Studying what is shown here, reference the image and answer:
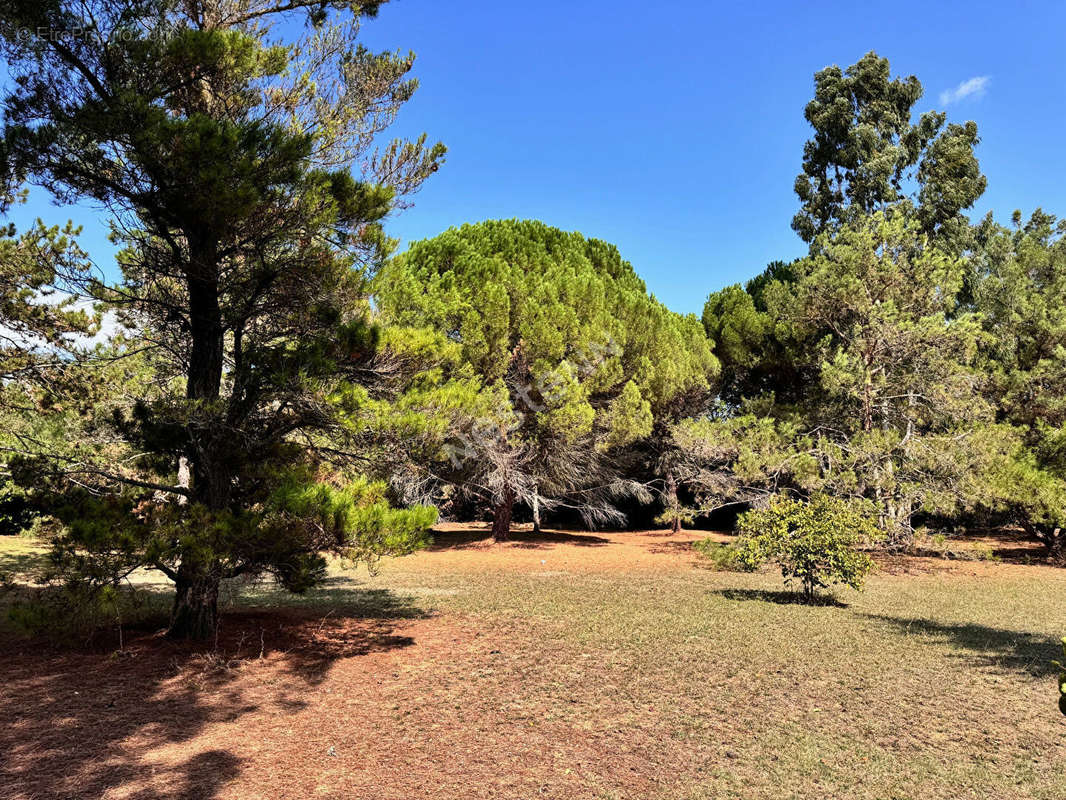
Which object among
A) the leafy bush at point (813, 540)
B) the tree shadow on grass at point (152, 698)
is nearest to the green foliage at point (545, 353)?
the leafy bush at point (813, 540)

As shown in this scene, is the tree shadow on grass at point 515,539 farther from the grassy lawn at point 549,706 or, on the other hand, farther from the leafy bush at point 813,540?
the grassy lawn at point 549,706

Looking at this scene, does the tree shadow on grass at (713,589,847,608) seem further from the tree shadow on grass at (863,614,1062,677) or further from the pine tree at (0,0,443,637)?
the pine tree at (0,0,443,637)

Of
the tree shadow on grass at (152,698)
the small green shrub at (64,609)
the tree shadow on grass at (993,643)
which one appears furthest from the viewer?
the tree shadow on grass at (993,643)

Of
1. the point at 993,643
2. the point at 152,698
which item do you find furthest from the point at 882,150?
the point at 152,698

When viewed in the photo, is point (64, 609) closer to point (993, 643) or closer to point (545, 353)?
point (993, 643)

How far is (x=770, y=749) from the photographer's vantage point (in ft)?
13.6

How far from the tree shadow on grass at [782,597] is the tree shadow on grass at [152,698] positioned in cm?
557

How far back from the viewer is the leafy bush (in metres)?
9.52

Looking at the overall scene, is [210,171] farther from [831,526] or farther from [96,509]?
[831,526]

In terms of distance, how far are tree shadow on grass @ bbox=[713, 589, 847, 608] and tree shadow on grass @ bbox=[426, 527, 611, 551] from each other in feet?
28.0

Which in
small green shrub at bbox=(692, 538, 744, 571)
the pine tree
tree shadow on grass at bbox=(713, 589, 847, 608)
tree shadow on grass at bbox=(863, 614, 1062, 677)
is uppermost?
the pine tree

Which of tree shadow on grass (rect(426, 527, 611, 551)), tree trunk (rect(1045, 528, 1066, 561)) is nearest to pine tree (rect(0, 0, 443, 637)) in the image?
tree shadow on grass (rect(426, 527, 611, 551))

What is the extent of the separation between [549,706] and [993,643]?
5.58 m

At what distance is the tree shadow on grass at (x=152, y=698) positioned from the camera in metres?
3.59
